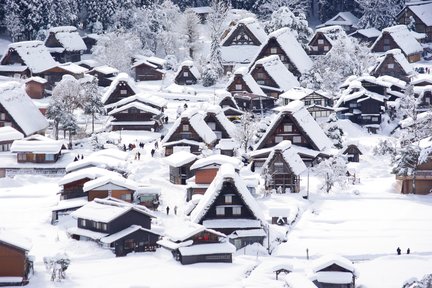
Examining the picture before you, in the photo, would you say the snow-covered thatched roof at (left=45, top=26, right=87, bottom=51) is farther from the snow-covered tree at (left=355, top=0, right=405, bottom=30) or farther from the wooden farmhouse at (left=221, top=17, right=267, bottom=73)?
the snow-covered tree at (left=355, top=0, right=405, bottom=30)

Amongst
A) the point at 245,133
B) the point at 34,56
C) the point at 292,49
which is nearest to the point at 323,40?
the point at 292,49

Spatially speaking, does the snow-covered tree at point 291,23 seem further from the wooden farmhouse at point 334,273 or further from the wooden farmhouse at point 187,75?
the wooden farmhouse at point 334,273

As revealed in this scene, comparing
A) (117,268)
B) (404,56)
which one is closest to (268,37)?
(404,56)

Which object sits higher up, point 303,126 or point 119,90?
point 119,90

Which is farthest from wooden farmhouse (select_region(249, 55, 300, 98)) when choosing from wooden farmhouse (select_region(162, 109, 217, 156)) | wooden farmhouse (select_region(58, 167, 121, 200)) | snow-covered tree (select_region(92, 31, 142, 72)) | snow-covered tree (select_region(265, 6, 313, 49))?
wooden farmhouse (select_region(58, 167, 121, 200))

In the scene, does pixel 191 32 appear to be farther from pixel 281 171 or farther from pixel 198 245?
pixel 198 245

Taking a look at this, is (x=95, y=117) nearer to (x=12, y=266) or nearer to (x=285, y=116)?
(x=285, y=116)

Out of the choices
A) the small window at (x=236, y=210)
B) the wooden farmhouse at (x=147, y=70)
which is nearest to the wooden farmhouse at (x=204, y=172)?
the small window at (x=236, y=210)
